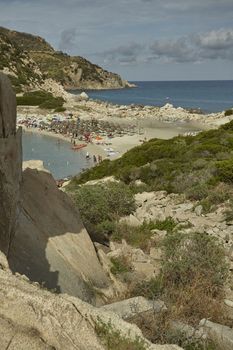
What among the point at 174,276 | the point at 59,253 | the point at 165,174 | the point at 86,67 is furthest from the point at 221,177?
the point at 86,67

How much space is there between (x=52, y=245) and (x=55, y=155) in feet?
144

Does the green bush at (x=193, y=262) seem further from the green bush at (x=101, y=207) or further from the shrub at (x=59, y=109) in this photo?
the shrub at (x=59, y=109)

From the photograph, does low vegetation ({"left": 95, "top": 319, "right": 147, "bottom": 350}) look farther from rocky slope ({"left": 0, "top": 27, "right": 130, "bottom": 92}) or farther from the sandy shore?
rocky slope ({"left": 0, "top": 27, "right": 130, "bottom": 92})

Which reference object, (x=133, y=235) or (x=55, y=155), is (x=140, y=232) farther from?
(x=55, y=155)

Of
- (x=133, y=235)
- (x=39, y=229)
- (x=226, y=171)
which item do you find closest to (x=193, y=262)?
(x=39, y=229)

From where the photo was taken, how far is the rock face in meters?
8.40

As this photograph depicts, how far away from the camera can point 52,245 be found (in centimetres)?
994

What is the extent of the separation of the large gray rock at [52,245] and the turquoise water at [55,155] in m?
31.2

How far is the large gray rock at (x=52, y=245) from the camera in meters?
9.02

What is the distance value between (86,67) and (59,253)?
642 ft

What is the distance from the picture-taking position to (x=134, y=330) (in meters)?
5.89

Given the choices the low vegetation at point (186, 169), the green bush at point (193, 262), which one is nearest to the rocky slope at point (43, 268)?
the green bush at point (193, 262)

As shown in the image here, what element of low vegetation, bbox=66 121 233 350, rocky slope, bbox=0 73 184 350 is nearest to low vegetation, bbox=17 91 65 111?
low vegetation, bbox=66 121 233 350

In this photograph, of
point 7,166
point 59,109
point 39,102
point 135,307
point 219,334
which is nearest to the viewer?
point 219,334
